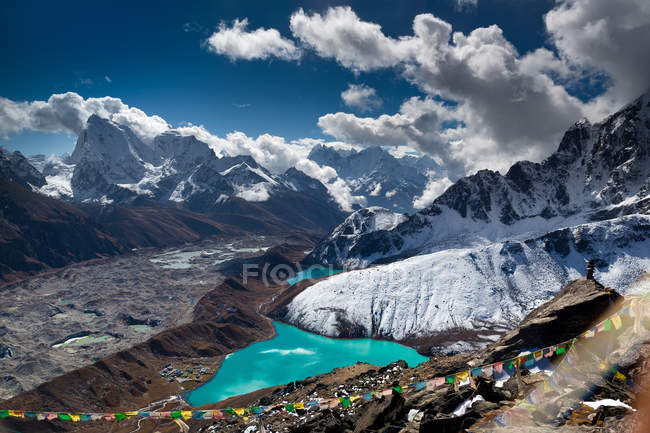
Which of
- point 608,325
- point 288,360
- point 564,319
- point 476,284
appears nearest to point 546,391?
point 608,325

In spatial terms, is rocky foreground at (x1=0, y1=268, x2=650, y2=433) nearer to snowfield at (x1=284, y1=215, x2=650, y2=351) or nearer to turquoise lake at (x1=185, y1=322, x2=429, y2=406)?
turquoise lake at (x1=185, y1=322, x2=429, y2=406)

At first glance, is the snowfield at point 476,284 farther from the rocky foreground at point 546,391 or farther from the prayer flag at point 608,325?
the prayer flag at point 608,325

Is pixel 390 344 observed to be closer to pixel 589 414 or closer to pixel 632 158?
pixel 589 414

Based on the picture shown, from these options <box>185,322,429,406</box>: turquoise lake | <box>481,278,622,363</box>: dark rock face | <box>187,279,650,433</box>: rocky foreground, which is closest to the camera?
<box>187,279,650,433</box>: rocky foreground

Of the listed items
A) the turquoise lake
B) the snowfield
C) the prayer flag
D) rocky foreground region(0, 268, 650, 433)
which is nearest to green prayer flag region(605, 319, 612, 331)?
the prayer flag

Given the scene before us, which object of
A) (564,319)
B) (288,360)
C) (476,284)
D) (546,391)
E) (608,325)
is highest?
(608,325)

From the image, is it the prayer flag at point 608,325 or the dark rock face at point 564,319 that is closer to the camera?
the prayer flag at point 608,325

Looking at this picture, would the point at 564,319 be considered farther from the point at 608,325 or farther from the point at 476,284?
the point at 476,284

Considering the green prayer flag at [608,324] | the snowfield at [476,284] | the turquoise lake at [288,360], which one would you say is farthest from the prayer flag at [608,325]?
the snowfield at [476,284]

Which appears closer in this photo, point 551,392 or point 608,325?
point 551,392
